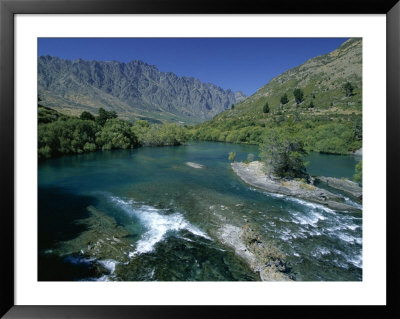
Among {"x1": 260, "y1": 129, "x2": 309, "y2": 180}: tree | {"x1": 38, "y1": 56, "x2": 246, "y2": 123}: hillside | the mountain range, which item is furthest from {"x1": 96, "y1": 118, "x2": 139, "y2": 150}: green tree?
{"x1": 38, "y1": 56, "x2": 246, "y2": 123}: hillside

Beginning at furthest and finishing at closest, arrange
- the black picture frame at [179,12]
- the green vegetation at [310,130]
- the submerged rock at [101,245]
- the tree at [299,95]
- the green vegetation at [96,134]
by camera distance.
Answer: the tree at [299,95]
the green vegetation at [96,134]
the green vegetation at [310,130]
the submerged rock at [101,245]
the black picture frame at [179,12]

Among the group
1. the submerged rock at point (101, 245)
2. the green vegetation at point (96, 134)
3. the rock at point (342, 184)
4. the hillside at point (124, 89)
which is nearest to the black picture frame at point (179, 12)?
the submerged rock at point (101, 245)

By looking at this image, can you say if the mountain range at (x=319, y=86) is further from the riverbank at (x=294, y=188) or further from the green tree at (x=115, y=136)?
the green tree at (x=115, y=136)

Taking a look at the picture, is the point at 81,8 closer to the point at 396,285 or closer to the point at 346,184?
the point at 396,285

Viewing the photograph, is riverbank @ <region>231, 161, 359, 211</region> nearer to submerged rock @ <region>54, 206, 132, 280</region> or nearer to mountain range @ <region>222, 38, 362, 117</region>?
submerged rock @ <region>54, 206, 132, 280</region>

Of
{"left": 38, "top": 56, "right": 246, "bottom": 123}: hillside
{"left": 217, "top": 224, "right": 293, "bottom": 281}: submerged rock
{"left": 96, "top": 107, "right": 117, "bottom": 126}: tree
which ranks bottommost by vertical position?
{"left": 217, "top": 224, "right": 293, "bottom": 281}: submerged rock

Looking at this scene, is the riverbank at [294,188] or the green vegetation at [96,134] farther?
the green vegetation at [96,134]

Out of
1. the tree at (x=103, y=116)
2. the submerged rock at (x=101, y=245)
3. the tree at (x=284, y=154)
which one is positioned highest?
the tree at (x=103, y=116)
